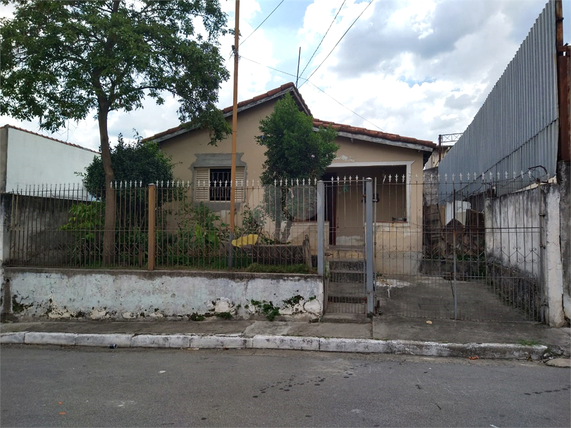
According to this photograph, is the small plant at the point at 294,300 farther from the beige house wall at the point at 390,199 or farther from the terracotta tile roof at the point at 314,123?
the terracotta tile roof at the point at 314,123

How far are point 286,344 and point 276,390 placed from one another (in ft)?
5.55

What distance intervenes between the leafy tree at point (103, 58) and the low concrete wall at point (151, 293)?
787 millimetres

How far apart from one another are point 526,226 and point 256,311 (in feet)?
15.6

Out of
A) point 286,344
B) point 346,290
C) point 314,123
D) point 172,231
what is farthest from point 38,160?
point 286,344

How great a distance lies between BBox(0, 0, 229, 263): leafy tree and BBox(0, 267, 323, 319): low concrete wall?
2.58 feet

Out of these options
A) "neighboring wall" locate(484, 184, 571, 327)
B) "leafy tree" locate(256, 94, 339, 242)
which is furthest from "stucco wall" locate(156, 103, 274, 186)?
"neighboring wall" locate(484, 184, 571, 327)

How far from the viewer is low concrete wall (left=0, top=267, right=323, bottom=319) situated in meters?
7.00

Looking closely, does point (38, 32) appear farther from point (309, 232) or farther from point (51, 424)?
point (51, 424)

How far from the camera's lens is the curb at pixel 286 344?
5.46 m

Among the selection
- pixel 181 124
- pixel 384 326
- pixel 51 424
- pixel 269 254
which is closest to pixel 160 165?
pixel 181 124

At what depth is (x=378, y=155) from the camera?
38.5 feet

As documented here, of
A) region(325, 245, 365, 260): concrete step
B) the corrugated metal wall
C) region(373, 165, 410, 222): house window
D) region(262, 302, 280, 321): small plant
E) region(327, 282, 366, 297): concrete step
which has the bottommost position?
region(262, 302, 280, 321): small plant

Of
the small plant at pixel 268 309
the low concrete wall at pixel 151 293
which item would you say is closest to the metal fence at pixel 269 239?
the low concrete wall at pixel 151 293

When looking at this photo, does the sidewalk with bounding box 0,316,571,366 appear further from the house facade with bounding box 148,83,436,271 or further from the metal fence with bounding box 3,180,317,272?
the house facade with bounding box 148,83,436,271
